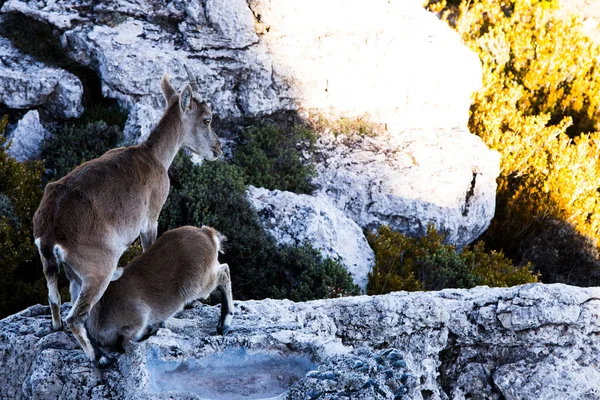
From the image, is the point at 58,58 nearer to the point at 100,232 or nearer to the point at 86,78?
the point at 86,78

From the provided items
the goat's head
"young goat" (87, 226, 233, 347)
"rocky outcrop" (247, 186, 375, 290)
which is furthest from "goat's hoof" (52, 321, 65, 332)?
"rocky outcrop" (247, 186, 375, 290)

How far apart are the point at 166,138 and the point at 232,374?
244 centimetres

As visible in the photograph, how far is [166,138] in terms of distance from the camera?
21.5ft

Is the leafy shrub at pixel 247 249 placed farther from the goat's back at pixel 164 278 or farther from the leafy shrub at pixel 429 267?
the goat's back at pixel 164 278

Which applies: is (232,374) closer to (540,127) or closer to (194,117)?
(194,117)

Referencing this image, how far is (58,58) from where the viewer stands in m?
10.8

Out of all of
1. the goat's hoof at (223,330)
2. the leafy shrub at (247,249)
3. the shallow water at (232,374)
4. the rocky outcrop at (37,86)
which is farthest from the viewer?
the rocky outcrop at (37,86)

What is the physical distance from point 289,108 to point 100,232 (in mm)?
6644

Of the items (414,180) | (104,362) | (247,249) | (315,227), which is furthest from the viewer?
(414,180)

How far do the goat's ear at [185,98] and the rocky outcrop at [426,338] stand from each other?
183cm

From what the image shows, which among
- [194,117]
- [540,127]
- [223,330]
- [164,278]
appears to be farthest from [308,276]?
[540,127]

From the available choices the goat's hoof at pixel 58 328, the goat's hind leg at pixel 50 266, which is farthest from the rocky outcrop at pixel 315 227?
the goat's hind leg at pixel 50 266

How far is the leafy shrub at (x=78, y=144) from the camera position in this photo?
9656 mm

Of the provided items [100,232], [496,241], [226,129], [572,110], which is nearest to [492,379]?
[100,232]
